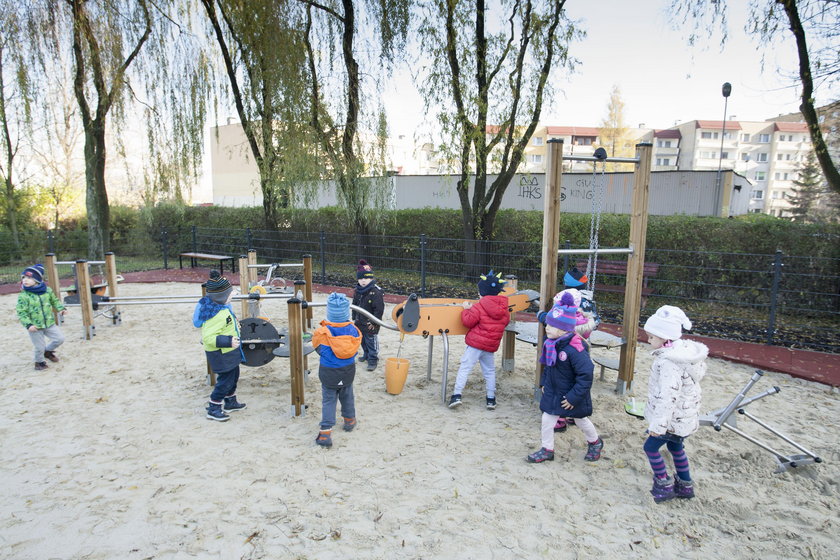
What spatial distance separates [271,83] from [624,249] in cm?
1003

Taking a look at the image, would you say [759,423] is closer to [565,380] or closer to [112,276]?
[565,380]

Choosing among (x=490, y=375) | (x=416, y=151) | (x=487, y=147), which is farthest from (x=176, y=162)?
(x=490, y=375)

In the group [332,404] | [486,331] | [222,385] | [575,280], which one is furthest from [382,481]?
[575,280]

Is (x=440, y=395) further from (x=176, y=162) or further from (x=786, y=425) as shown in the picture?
(x=176, y=162)

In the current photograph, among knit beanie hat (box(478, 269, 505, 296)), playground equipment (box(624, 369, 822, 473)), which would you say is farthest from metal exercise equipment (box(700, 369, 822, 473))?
knit beanie hat (box(478, 269, 505, 296))

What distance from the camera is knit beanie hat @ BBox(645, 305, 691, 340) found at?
130 inches

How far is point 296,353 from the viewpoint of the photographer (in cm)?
466

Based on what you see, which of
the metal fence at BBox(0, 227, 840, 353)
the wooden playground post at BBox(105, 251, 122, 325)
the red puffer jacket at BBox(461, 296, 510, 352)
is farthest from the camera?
the wooden playground post at BBox(105, 251, 122, 325)

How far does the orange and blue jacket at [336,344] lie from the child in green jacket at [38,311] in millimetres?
3937

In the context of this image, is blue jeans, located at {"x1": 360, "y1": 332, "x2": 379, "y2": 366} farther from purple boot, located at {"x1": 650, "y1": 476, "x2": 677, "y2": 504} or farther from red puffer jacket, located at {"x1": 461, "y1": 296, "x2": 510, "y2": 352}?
purple boot, located at {"x1": 650, "y1": 476, "x2": 677, "y2": 504}

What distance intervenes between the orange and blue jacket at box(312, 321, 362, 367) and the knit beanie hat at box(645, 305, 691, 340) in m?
2.26

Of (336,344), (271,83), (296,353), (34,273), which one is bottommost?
(296,353)

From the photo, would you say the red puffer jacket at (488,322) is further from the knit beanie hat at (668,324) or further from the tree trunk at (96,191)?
the tree trunk at (96,191)

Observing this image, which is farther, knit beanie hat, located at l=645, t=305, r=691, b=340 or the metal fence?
the metal fence
